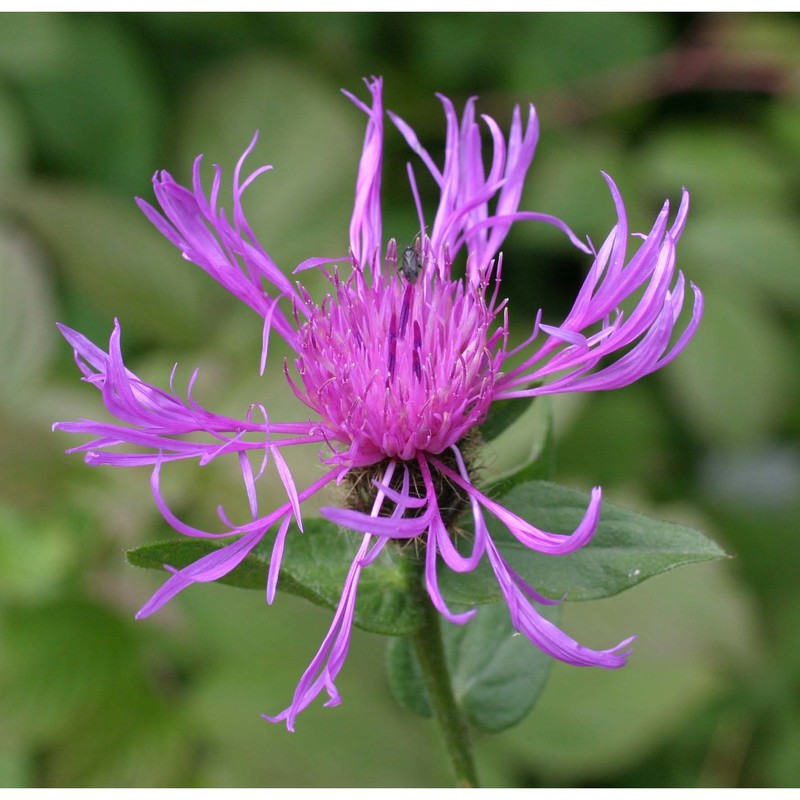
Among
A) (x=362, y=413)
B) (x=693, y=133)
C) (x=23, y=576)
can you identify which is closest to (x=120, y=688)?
(x=23, y=576)

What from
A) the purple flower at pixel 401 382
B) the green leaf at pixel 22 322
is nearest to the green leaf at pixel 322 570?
the purple flower at pixel 401 382

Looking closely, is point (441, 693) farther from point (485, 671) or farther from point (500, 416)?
point (500, 416)

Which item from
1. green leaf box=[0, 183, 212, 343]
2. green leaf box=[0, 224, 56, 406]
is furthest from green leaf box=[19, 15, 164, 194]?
green leaf box=[0, 224, 56, 406]

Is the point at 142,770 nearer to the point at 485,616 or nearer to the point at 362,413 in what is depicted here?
the point at 485,616

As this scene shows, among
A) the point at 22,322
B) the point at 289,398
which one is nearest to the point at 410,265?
the point at 289,398

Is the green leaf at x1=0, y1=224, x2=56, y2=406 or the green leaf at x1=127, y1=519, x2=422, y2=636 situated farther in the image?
the green leaf at x1=0, y1=224, x2=56, y2=406

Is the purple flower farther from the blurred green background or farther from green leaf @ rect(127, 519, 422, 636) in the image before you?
the blurred green background
